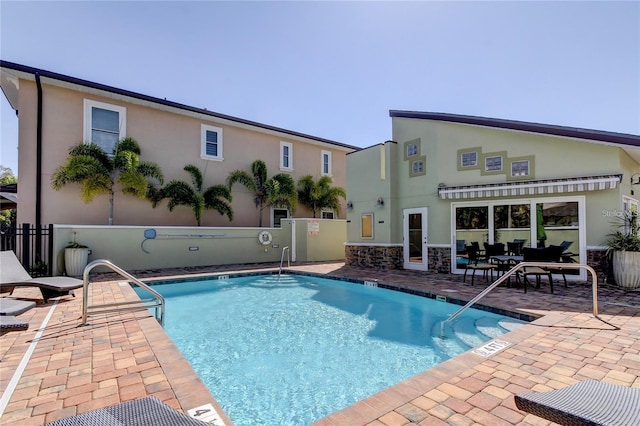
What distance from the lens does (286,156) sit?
73.4 ft

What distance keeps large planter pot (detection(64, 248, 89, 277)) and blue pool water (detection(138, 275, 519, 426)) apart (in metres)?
3.68

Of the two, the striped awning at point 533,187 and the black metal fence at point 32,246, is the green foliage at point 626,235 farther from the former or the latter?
the black metal fence at point 32,246

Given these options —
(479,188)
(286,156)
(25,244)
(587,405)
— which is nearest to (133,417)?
(587,405)

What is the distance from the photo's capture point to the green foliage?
1009 cm

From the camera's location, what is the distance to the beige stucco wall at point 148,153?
558 inches

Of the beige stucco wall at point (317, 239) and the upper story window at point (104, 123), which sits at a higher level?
the upper story window at point (104, 123)

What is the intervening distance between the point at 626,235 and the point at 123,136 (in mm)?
21238

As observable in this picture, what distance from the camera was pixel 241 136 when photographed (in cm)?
2031

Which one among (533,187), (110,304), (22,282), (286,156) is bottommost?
(110,304)

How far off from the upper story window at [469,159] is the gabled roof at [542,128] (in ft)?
4.06

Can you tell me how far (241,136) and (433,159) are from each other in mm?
12009

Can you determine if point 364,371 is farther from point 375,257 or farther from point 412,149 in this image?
point 412,149

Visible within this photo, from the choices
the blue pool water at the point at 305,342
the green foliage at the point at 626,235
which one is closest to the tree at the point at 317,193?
the blue pool water at the point at 305,342

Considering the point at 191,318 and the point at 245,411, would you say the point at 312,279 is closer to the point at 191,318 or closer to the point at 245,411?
the point at 191,318
